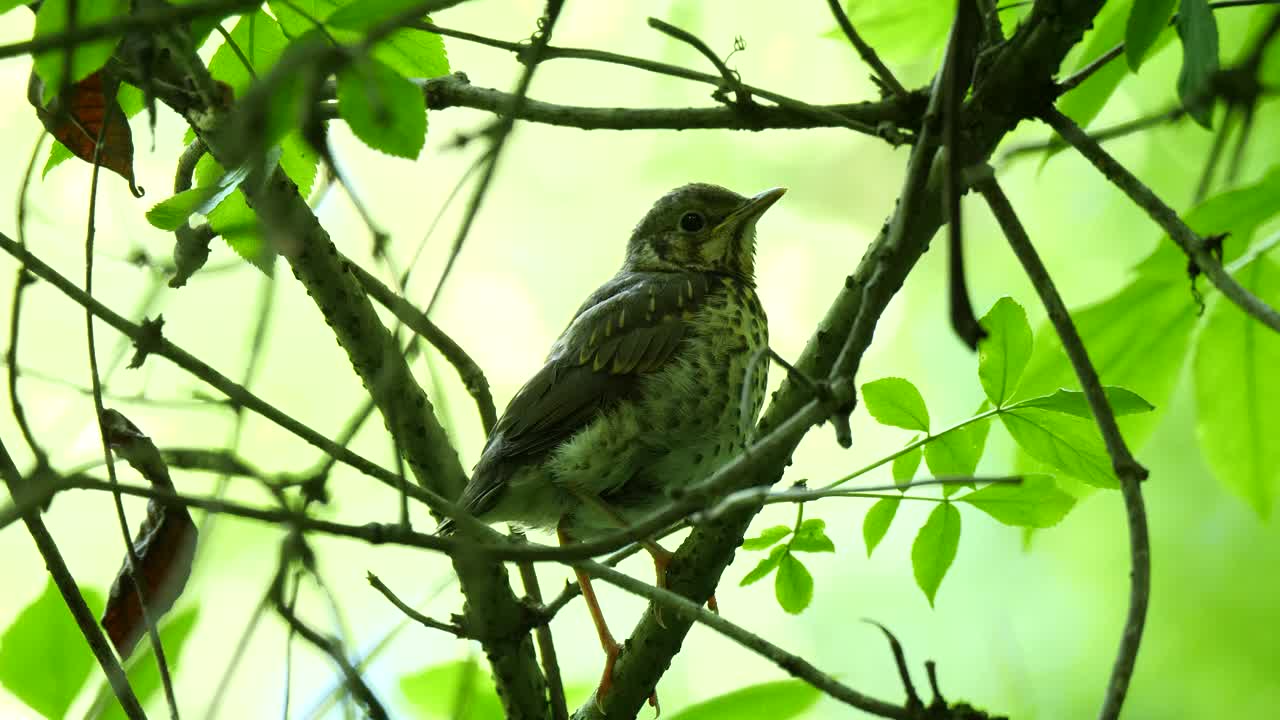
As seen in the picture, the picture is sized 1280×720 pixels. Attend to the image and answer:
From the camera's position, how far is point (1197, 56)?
1441 mm

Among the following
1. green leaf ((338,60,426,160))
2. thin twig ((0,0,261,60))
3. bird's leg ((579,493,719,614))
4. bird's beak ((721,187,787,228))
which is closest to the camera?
thin twig ((0,0,261,60))

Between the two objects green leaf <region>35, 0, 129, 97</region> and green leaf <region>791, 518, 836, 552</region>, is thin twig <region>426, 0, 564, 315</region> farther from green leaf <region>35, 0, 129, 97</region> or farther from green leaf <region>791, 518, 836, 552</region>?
green leaf <region>791, 518, 836, 552</region>

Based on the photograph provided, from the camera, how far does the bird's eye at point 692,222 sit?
392cm

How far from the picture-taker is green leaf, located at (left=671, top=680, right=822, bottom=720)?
1901mm

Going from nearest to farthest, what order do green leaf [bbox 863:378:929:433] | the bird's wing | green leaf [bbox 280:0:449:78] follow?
green leaf [bbox 280:0:449:78]
green leaf [bbox 863:378:929:433]
the bird's wing

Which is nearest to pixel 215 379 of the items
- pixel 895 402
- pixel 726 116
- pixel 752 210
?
pixel 726 116

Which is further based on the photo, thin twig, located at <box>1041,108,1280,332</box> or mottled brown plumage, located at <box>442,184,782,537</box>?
mottled brown plumage, located at <box>442,184,782,537</box>

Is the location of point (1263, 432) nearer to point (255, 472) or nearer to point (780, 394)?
point (780, 394)

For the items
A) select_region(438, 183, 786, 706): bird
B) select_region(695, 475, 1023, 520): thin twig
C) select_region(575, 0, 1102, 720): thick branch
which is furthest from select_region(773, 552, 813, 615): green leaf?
select_region(438, 183, 786, 706): bird

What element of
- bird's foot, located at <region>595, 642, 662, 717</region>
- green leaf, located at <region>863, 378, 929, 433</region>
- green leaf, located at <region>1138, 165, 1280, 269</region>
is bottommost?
bird's foot, located at <region>595, 642, 662, 717</region>

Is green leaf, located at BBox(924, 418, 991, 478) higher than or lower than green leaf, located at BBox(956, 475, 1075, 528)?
higher

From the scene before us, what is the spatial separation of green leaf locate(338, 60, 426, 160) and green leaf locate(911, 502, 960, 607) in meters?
0.96

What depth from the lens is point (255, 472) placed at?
1256 millimetres

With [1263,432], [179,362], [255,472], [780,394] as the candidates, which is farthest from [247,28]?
[1263,432]
